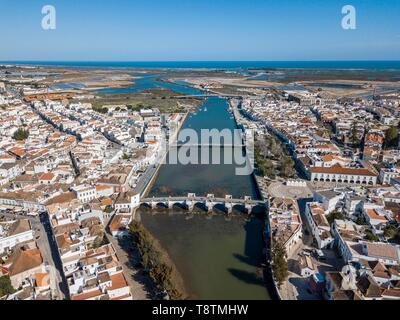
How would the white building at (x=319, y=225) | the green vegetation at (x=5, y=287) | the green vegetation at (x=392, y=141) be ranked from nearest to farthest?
the green vegetation at (x=5, y=287)
the white building at (x=319, y=225)
the green vegetation at (x=392, y=141)

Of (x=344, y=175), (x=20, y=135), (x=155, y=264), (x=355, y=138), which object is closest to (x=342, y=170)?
(x=344, y=175)

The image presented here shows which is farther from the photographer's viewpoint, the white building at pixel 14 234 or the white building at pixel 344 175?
the white building at pixel 344 175

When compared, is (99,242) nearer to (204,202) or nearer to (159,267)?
(159,267)

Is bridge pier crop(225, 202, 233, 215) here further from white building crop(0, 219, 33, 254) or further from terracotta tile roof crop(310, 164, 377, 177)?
white building crop(0, 219, 33, 254)

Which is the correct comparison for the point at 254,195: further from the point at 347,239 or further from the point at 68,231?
the point at 68,231

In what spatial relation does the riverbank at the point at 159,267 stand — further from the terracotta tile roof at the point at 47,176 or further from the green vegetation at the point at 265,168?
the green vegetation at the point at 265,168

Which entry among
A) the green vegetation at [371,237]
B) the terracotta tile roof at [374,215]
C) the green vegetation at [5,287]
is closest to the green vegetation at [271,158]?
the terracotta tile roof at [374,215]
